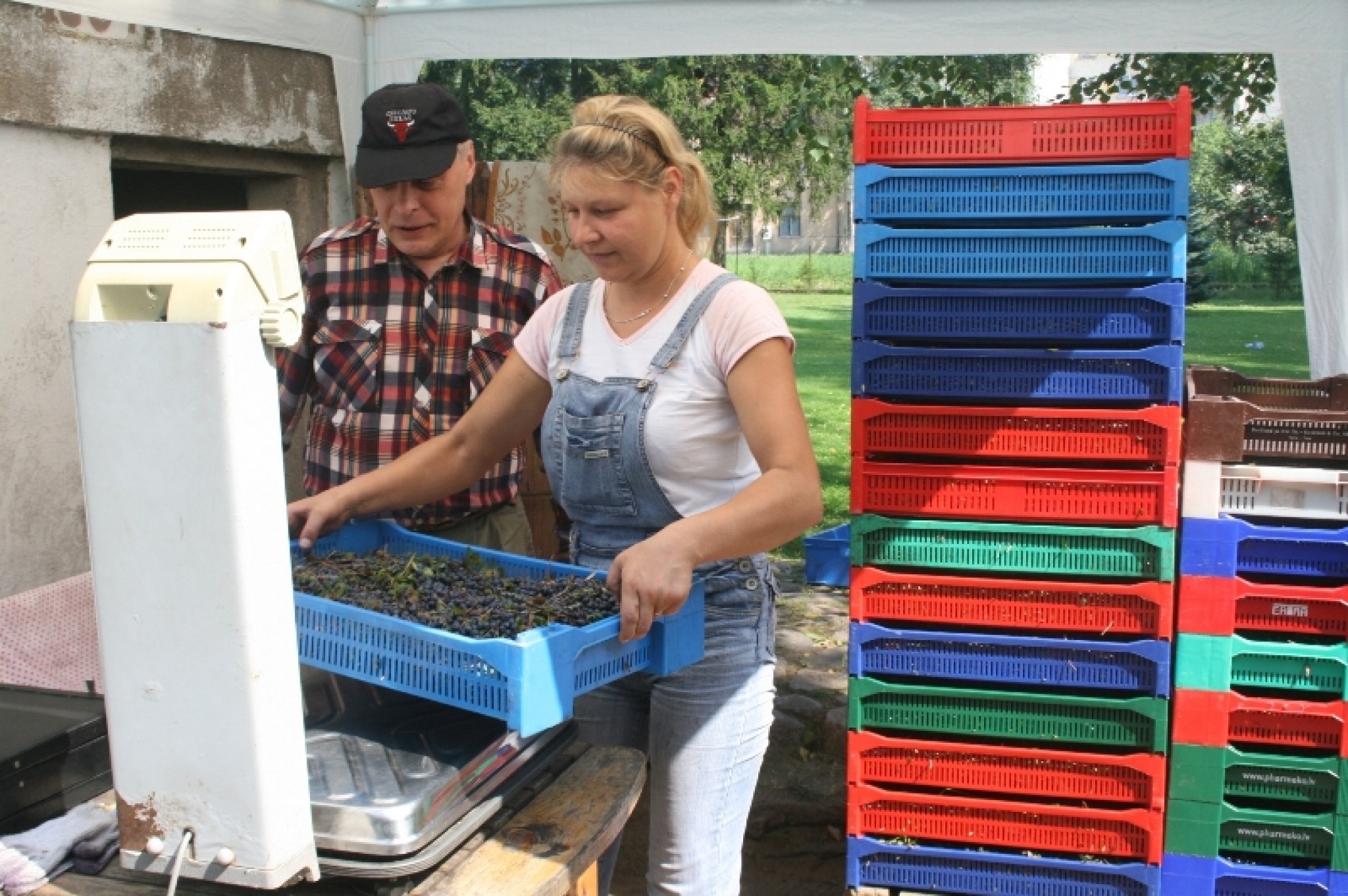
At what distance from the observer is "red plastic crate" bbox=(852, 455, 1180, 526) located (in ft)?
9.01

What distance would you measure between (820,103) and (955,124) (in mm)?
4102

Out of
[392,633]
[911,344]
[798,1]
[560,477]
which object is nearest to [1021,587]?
[911,344]

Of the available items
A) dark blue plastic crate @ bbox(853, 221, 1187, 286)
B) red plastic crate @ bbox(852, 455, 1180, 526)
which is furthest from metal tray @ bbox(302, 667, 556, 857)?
dark blue plastic crate @ bbox(853, 221, 1187, 286)

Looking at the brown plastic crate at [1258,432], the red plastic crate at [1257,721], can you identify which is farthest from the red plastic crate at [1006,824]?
the brown plastic crate at [1258,432]

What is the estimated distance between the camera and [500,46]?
161 inches

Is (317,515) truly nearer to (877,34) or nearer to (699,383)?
(699,383)

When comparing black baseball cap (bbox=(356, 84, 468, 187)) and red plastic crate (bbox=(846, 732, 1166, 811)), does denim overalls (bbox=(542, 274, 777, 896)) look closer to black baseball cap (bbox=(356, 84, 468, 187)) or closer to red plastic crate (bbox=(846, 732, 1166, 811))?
black baseball cap (bbox=(356, 84, 468, 187))

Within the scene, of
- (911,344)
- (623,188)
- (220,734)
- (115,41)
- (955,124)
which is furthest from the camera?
(115,41)

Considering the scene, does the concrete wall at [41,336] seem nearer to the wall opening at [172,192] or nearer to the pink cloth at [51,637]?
the pink cloth at [51,637]

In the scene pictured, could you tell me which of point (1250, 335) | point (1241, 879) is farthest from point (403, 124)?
point (1250, 335)

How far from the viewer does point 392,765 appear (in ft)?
4.78

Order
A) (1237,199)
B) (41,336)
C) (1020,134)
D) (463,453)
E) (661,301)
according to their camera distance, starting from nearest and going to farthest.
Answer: (661,301)
(463,453)
(1020,134)
(41,336)
(1237,199)

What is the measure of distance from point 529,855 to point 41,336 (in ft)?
8.25

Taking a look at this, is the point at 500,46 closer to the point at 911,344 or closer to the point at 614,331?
the point at 911,344
